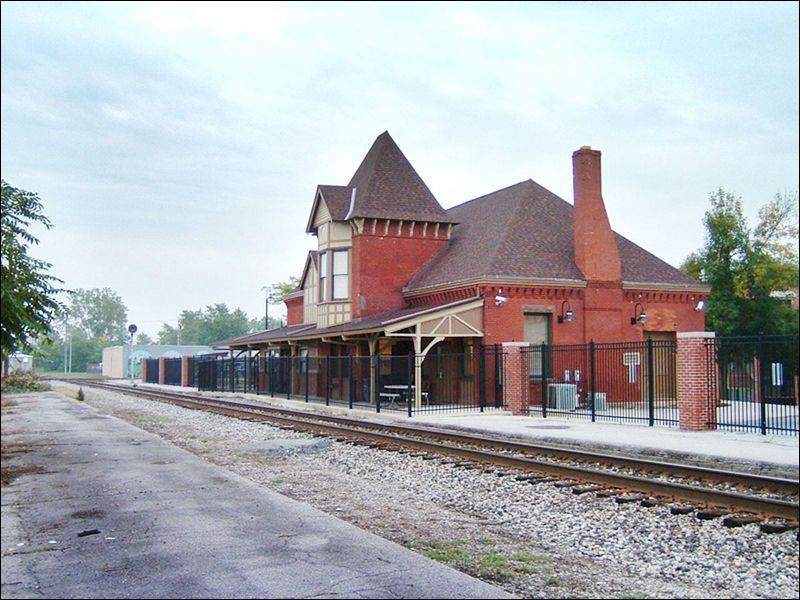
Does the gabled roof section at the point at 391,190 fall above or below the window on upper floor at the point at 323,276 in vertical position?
above

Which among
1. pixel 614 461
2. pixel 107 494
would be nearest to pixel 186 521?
pixel 107 494

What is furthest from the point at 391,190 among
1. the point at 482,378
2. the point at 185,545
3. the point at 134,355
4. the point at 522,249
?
the point at 134,355

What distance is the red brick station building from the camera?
27750mm

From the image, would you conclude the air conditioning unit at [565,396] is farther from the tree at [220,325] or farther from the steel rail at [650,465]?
the tree at [220,325]

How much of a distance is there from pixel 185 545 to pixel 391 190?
2792cm

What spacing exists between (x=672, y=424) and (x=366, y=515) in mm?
12308

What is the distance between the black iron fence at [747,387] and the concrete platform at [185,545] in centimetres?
921

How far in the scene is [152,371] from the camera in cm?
7144

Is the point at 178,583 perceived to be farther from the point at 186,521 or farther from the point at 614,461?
the point at 614,461

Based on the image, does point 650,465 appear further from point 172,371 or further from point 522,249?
point 172,371

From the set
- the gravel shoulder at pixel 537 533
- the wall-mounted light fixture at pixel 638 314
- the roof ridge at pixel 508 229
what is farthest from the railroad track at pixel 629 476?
the wall-mounted light fixture at pixel 638 314

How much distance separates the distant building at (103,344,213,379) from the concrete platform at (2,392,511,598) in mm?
82813

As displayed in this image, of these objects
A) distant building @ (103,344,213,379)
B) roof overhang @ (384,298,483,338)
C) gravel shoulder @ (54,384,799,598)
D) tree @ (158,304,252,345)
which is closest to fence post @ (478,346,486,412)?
roof overhang @ (384,298,483,338)

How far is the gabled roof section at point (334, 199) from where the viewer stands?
3378 cm
